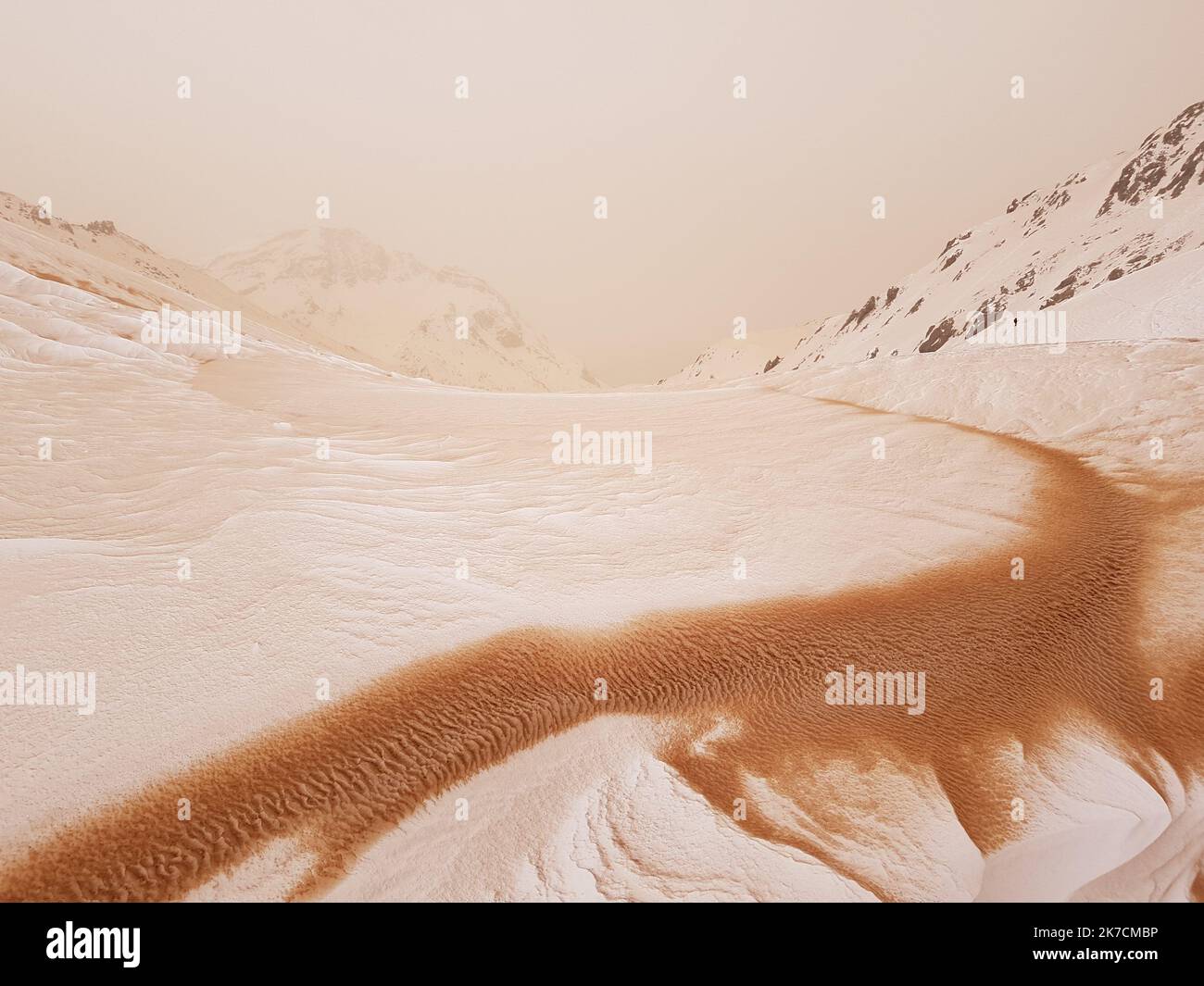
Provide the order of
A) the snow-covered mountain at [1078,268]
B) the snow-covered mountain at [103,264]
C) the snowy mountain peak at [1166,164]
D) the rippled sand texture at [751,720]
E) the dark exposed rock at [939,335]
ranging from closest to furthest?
the rippled sand texture at [751,720] < the snow-covered mountain at [1078,268] < the snow-covered mountain at [103,264] < the snowy mountain peak at [1166,164] < the dark exposed rock at [939,335]

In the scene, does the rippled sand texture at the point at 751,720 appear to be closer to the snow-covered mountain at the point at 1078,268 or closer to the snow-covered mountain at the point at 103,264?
the snow-covered mountain at the point at 1078,268

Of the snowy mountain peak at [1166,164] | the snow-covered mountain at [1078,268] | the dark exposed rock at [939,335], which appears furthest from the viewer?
the dark exposed rock at [939,335]

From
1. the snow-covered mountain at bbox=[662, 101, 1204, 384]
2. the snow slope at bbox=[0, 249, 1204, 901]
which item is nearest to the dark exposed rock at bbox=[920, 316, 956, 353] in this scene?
the snow-covered mountain at bbox=[662, 101, 1204, 384]

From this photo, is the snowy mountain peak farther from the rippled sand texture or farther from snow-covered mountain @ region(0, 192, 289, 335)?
snow-covered mountain @ region(0, 192, 289, 335)

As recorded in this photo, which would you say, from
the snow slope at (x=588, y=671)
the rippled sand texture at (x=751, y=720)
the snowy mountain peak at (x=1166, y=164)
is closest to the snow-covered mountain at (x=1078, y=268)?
the snowy mountain peak at (x=1166, y=164)

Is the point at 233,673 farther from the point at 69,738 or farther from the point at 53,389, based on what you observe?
the point at 53,389

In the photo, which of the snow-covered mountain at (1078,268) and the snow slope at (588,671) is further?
the snow-covered mountain at (1078,268)

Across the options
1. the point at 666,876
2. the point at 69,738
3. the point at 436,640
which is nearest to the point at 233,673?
the point at 69,738
